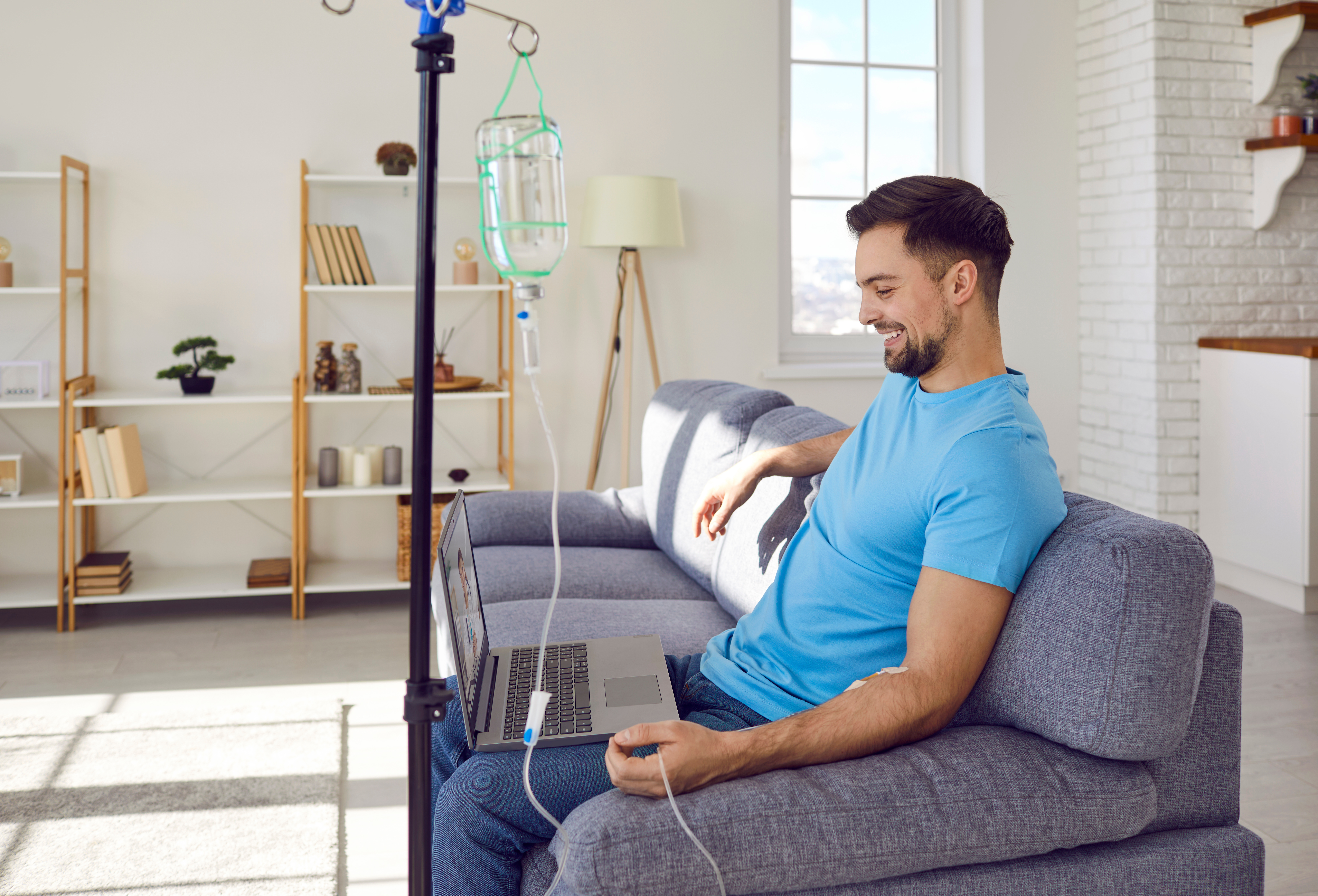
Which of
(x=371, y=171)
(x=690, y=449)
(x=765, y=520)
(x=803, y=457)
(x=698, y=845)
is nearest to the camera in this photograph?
(x=698, y=845)

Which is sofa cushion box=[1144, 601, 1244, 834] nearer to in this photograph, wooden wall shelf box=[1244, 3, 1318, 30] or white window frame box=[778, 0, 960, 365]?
white window frame box=[778, 0, 960, 365]

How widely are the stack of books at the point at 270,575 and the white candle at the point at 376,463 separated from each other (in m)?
0.42

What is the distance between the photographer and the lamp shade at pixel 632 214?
3.85m

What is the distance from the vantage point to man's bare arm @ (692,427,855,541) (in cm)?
195

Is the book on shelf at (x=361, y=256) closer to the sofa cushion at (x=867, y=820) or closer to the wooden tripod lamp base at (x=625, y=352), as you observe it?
the wooden tripod lamp base at (x=625, y=352)

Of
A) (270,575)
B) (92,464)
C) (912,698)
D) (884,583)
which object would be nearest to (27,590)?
(92,464)

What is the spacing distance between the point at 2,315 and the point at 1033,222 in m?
3.99

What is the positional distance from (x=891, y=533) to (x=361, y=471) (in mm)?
2818

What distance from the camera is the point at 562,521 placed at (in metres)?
2.95

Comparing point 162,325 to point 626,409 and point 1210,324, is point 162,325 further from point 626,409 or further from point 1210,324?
point 1210,324

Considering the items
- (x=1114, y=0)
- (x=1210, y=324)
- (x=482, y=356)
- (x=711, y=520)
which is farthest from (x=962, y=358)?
(x=1114, y=0)

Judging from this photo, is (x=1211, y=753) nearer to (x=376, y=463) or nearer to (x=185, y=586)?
(x=376, y=463)

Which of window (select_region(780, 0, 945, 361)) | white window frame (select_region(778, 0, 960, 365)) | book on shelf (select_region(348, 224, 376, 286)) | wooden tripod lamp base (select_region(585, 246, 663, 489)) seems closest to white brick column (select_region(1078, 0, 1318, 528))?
white window frame (select_region(778, 0, 960, 365))

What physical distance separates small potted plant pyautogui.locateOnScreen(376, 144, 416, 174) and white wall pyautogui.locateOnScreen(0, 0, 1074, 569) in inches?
8.9
